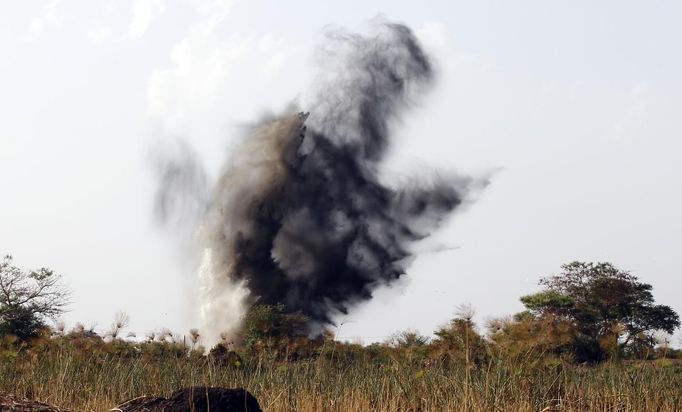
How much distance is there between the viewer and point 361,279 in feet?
180

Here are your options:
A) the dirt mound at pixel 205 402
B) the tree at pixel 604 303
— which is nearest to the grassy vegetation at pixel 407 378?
the dirt mound at pixel 205 402

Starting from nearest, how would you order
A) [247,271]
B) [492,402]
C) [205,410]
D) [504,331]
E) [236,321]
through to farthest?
[205,410], [492,402], [504,331], [236,321], [247,271]

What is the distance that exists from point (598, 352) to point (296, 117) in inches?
1045

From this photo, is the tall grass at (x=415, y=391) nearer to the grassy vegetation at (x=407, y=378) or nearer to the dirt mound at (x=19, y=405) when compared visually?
the grassy vegetation at (x=407, y=378)

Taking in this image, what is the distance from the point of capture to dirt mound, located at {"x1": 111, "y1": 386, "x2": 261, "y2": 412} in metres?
9.27

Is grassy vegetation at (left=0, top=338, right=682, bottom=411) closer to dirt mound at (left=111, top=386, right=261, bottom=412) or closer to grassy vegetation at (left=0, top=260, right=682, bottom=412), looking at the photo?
grassy vegetation at (left=0, top=260, right=682, bottom=412)

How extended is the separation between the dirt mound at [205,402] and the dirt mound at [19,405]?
1.56m

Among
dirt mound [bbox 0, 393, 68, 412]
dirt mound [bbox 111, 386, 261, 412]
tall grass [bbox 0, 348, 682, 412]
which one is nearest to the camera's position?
dirt mound [bbox 111, 386, 261, 412]

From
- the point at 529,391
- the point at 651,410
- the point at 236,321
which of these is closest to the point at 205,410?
the point at 529,391

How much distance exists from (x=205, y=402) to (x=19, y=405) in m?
3.03

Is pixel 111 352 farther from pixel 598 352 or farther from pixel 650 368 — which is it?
pixel 598 352

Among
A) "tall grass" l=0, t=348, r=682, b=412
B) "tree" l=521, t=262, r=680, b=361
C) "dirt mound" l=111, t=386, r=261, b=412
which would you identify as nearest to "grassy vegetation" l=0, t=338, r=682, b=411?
"tall grass" l=0, t=348, r=682, b=412

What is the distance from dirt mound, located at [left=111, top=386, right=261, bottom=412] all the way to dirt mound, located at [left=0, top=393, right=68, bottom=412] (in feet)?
A: 5.13

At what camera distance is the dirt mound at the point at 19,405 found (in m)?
10.4
